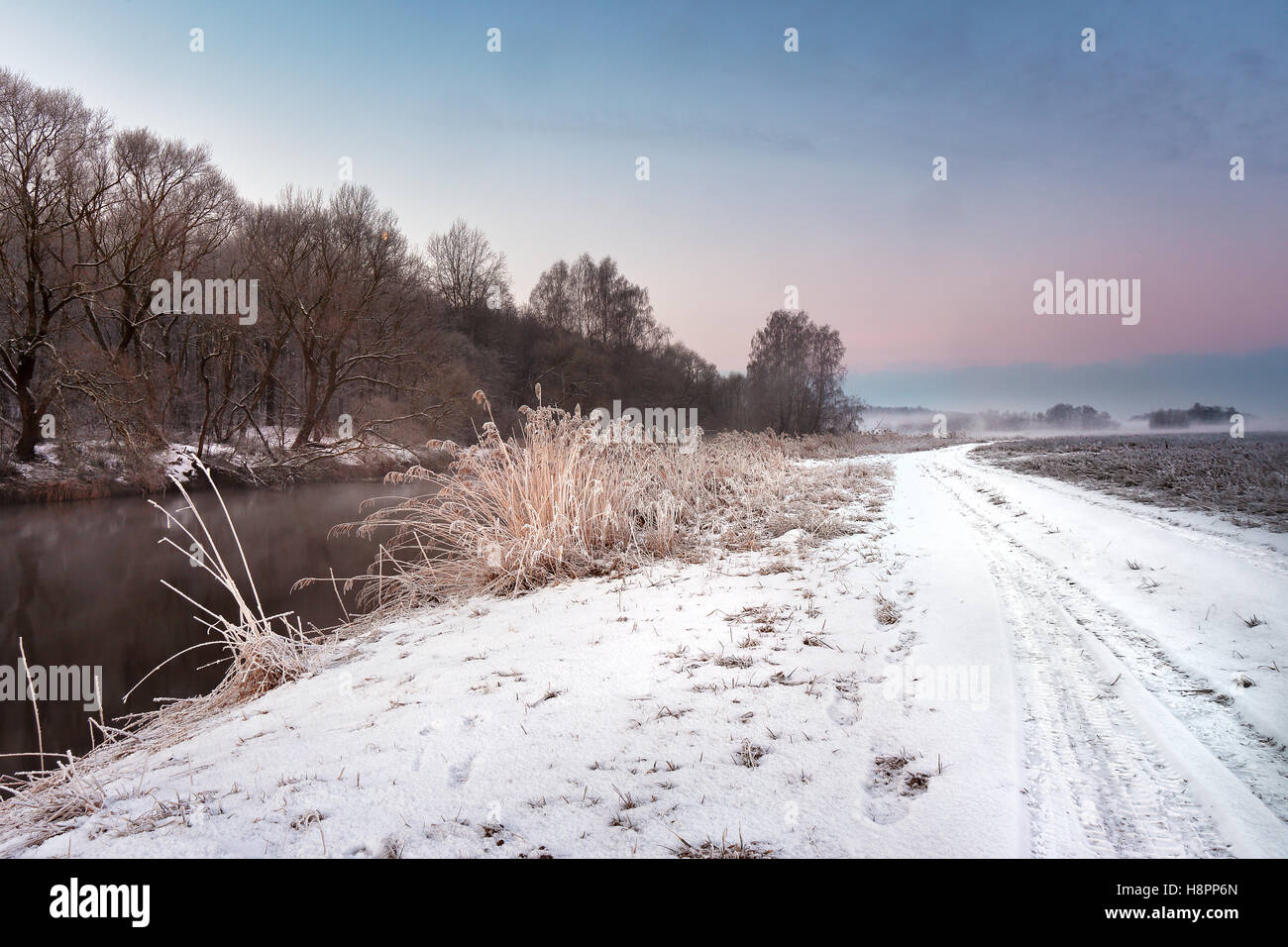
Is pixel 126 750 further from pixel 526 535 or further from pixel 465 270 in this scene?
pixel 465 270

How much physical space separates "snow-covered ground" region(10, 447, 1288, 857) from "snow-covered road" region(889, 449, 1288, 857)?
0.03ft

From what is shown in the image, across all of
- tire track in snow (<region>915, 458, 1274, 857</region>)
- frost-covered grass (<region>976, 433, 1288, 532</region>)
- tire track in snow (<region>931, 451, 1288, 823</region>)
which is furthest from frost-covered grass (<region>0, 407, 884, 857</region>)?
Result: frost-covered grass (<region>976, 433, 1288, 532</region>)

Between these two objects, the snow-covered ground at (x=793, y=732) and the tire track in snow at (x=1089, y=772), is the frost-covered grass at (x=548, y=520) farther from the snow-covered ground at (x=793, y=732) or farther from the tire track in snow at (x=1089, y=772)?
the tire track in snow at (x=1089, y=772)

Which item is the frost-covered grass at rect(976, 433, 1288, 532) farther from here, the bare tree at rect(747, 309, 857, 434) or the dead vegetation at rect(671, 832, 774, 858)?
the bare tree at rect(747, 309, 857, 434)

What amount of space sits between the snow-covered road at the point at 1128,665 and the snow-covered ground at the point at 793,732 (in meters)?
0.01

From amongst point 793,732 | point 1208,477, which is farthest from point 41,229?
point 1208,477

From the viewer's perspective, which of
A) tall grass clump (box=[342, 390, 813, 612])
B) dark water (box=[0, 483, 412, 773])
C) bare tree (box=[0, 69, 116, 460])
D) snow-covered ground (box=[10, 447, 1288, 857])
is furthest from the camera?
bare tree (box=[0, 69, 116, 460])

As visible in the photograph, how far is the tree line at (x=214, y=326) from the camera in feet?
50.3

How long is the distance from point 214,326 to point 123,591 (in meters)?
17.4

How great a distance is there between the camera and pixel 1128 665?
2.31 metres

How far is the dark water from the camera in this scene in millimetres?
4844

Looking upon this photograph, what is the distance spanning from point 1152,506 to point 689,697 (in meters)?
5.62

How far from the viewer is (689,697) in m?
2.27
